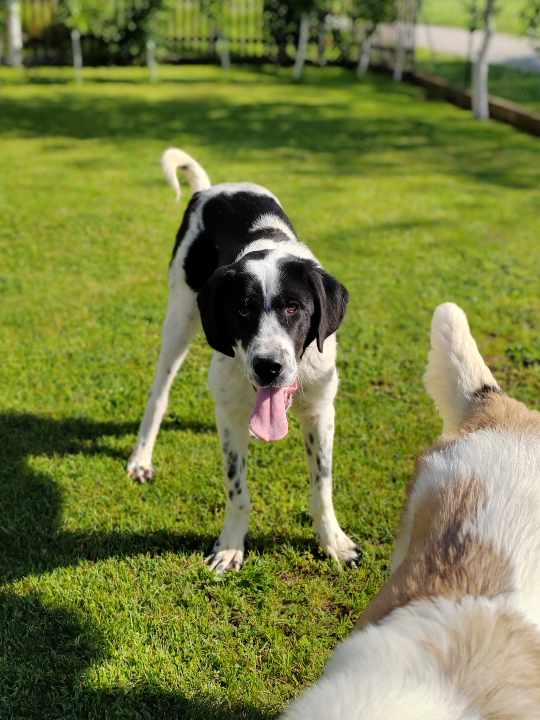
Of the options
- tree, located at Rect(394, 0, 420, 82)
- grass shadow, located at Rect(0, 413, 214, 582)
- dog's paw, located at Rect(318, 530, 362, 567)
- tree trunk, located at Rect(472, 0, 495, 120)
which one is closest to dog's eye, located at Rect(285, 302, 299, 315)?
dog's paw, located at Rect(318, 530, 362, 567)

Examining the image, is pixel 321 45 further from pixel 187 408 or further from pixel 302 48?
pixel 187 408

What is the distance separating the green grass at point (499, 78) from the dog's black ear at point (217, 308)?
37.5 feet

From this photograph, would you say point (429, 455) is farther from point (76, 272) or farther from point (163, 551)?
point (76, 272)

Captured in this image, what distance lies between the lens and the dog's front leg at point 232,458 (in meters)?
3.40

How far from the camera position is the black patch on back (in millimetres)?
3768

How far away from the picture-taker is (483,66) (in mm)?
12344

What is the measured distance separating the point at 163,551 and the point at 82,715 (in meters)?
0.95

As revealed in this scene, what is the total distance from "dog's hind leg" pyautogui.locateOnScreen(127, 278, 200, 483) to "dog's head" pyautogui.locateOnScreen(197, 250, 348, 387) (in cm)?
88

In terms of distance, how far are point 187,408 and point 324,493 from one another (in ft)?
4.47

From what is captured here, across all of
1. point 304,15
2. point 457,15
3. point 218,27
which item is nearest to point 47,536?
point 304,15

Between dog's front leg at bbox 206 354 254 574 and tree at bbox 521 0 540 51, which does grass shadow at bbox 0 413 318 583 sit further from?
tree at bbox 521 0 540 51

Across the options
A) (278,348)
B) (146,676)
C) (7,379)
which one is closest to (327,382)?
(278,348)

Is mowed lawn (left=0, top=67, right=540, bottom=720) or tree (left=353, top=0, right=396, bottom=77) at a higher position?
tree (left=353, top=0, right=396, bottom=77)

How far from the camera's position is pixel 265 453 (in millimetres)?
4371
